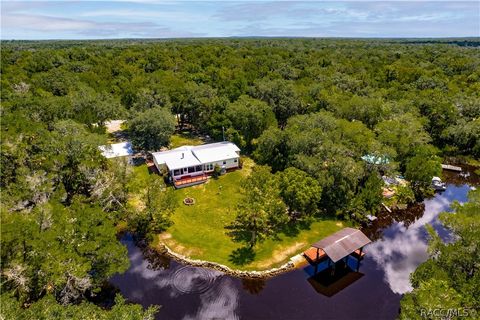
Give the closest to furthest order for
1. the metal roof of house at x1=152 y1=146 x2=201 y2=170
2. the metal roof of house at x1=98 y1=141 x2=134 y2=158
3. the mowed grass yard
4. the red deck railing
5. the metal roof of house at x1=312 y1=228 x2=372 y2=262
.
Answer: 1. the metal roof of house at x1=312 y1=228 x2=372 y2=262
2. the mowed grass yard
3. the red deck railing
4. the metal roof of house at x1=152 y1=146 x2=201 y2=170
5. the metal roof of house at x1=98 y1=141 x2=134 y2=158

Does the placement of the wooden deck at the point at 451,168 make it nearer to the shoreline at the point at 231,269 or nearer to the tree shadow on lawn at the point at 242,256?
the shoreline at the point at 231,269

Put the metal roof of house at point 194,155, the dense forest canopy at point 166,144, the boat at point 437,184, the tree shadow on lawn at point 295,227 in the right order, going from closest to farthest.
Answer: the dense forest canopy at point 166,144, the tree shadow on lawn at point 295,227, the metal roof of house at point 194,155, the boat at point 437,184

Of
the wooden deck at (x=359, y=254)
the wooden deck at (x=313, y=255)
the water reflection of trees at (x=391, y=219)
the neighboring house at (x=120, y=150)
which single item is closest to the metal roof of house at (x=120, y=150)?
the neighboring house at (x=120, y=150)

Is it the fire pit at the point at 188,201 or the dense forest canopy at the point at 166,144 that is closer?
the dense forest canopy at the point at 166,144

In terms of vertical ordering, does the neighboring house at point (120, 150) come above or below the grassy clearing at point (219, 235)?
above

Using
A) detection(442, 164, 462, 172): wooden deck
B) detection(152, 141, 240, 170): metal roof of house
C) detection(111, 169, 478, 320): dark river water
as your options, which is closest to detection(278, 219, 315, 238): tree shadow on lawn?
detection(111, 169, 478, 320): dark river water

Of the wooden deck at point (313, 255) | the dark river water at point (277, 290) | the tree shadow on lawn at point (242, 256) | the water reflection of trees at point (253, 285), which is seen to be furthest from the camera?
the wooden deck at point (313, 255)

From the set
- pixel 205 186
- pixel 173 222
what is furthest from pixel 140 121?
pixel 173 222

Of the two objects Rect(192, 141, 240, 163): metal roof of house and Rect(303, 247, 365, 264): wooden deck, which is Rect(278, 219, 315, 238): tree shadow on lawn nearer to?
Rect(303, 247, 365, 264): wooden deck
